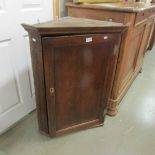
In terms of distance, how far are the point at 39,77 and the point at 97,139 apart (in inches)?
30.8

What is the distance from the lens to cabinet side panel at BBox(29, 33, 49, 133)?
1.00 metres

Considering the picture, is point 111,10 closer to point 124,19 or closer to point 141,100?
point 124,19

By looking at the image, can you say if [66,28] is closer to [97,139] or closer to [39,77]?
[39,77]

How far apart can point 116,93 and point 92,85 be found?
1.49ft

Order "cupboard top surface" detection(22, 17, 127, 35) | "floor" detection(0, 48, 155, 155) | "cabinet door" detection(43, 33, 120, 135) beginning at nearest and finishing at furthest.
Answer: "cupboard top surface" detection(22, 17, 127, 35) → "cabinet door" detection(43, 33, 120, 135) → "floor" detection(0, 48, 155, 155)

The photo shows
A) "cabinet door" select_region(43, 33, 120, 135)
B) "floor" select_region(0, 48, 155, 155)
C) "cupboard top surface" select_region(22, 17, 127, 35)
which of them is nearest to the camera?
"cupboard top surface" select_region(22, 17, 127, 35)

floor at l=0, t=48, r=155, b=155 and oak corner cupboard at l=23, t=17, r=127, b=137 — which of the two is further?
floor at l=0, t=48, r=155, b=155

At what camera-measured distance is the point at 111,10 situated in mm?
1355

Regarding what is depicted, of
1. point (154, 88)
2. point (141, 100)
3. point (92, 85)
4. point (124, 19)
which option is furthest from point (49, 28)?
point (154, 88)

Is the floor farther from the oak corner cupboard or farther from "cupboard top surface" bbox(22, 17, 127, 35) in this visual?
"cupboard top surface" bbox(22, 17, 127, 35)

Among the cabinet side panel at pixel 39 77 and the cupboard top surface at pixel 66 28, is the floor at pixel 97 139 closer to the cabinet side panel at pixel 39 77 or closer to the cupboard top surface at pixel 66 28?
the cabinet side panel at pixel 39 77

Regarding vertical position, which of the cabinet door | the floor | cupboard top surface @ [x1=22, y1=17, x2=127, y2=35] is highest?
cupboard top surface @ [x1=22, y1=17, x2=127, y2=35]

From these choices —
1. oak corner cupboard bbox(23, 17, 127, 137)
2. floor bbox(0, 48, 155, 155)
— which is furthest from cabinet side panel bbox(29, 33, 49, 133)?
floor bbox(0, 48, 155, 155)

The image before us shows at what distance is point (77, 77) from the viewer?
1.21 meters
